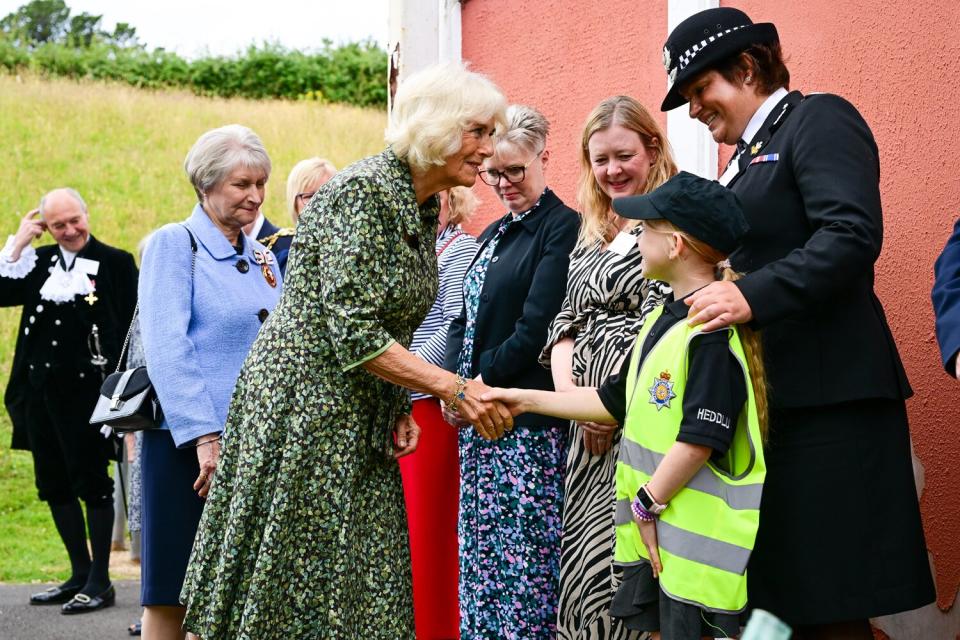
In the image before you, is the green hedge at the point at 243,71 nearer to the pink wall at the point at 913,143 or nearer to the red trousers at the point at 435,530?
the red trousers at the point at 435,530

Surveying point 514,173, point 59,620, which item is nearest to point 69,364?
point 59,620

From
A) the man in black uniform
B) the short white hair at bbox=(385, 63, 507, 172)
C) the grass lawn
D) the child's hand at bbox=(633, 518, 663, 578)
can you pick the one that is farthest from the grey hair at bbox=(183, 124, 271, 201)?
the grass lawn

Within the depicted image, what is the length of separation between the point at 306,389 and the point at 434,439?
67.8 inches

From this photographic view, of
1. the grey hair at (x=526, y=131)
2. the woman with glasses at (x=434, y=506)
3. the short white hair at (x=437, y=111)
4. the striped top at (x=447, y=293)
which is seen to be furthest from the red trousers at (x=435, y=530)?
the short white hair at (x=437, y=111)

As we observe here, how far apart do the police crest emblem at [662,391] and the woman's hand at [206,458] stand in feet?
5.27

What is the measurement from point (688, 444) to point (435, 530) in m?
2.39

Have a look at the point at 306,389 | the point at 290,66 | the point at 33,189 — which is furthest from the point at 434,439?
the point at 290,66

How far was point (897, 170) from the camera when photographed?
383 cm

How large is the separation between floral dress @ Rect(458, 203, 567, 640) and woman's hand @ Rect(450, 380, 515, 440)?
0.63 m

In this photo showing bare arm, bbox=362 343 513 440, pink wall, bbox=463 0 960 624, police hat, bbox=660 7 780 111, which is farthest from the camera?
pink wall, bbox=463 0 960 624

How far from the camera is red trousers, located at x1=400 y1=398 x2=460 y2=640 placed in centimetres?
495

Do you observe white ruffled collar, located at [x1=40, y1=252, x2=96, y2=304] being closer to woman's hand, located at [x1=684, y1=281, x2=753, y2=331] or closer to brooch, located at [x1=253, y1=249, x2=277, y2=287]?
brooch, located at [x1=253, y1=249, x2=277, y2=287]

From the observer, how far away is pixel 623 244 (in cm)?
388

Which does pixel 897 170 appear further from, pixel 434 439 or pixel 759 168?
pixel 434 439
